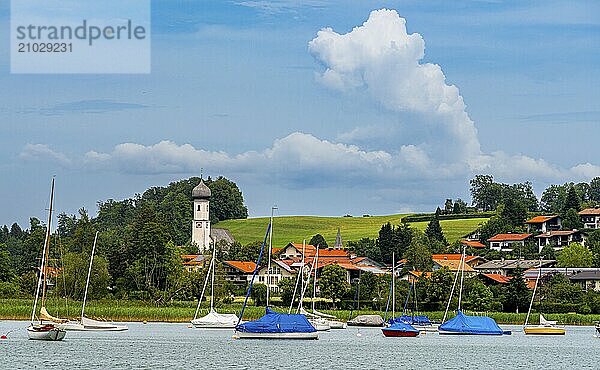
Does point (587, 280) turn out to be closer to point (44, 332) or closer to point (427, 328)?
point (427, 328)

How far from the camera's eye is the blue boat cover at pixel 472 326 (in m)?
96.0

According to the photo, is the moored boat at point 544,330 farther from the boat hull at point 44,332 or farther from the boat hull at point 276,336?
the boat hull at point 44,332

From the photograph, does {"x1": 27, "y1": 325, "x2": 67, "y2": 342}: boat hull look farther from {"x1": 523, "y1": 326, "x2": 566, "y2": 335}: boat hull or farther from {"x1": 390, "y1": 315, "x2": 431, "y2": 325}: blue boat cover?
{"x1": 523, "y1": 326, "x2": 566, "y2": 335}: boat hull

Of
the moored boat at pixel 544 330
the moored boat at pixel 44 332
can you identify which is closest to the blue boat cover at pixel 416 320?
the moored boat at pixel 544 330

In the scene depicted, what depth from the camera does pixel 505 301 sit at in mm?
122375

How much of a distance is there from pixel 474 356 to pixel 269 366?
708 inches

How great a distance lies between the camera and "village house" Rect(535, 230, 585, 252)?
194188mm

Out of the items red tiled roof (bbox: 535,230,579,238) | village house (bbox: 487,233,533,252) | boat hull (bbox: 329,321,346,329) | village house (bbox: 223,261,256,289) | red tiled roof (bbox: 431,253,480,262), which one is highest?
red tiled roof (bbox: 535,230,579,238)

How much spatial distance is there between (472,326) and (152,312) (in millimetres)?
30376

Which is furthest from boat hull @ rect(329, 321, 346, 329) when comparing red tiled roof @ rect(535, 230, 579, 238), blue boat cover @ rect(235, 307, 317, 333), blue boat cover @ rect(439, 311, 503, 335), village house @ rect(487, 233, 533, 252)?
red tiled roof @ rect(535, 230, 579, 238)

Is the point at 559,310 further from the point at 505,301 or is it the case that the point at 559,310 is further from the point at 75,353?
the point at 75,353

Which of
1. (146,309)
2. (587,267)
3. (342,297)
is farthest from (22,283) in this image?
(587,267)

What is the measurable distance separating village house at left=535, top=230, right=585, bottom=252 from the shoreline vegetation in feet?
249

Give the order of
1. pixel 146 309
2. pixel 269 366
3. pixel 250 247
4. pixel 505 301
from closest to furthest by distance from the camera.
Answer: pixel 269 366 < pixel 146 309 < pixel 505 301 < pixel 250 247
